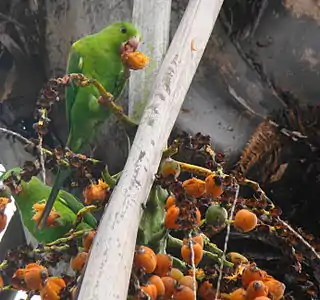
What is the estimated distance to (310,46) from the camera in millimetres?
1319

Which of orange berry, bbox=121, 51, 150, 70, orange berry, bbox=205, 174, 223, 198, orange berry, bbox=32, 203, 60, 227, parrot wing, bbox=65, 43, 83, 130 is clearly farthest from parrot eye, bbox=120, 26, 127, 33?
orange berry, bbox=205, 174, 223, 198

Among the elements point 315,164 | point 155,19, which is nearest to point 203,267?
point 155,19

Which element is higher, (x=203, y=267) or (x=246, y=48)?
(x=246, y=48)

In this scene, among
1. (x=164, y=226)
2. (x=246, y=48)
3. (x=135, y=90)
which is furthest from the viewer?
(x=246, y=48)

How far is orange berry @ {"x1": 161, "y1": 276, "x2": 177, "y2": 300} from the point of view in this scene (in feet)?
2.40

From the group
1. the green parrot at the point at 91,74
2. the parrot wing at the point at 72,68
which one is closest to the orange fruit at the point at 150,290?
the green parrot at the point at 91,74

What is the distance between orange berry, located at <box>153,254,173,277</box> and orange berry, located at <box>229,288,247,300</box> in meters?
0.07

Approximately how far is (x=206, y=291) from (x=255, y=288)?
85 mm

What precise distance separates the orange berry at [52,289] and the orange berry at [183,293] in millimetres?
118

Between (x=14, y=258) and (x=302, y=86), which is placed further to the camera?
(x=302, y=86)

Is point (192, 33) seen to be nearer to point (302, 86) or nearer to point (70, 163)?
point (70, 163)

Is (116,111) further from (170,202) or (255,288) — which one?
(255,288)

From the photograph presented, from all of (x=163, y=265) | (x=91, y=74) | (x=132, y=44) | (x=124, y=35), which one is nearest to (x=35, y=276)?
(x=163, y=265)

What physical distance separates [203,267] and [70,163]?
8.4 inches
